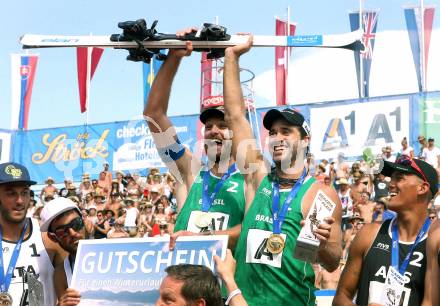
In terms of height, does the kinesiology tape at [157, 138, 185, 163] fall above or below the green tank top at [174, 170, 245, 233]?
above

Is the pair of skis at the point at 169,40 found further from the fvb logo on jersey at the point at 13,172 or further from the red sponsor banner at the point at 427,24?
the red sponsor banner at the point at 427,24

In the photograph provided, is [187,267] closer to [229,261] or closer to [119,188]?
[229,261]

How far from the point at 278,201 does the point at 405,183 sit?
0.92m

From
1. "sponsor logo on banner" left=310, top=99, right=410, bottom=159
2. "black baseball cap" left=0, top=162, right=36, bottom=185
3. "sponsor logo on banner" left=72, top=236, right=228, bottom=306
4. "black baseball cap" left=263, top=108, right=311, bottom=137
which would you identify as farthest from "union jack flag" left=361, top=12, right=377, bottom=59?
"sponsor logo on banner" left=72, top=236, right=228, bottom=306

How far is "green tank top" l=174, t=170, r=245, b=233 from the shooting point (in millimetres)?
5562

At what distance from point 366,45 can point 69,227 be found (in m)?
22.0

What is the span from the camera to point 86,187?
808 inches

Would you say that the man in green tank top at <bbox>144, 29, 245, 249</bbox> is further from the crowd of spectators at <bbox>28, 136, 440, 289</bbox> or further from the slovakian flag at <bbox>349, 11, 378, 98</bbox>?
the slovakian flag at <bbox>349, 11, 378, 98</bbox>

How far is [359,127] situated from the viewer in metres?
19.5

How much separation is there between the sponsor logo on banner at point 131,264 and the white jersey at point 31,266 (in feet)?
3.11

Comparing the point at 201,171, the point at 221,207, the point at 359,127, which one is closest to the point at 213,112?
the point at 201,171

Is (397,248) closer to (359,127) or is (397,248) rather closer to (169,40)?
(169,40)

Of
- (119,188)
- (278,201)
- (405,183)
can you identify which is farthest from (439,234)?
(119,188)

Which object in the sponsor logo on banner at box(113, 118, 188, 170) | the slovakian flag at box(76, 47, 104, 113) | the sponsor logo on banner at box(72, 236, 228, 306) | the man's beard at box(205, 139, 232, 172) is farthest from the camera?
the slovakian flag at box(76, 47, 104, 113)
